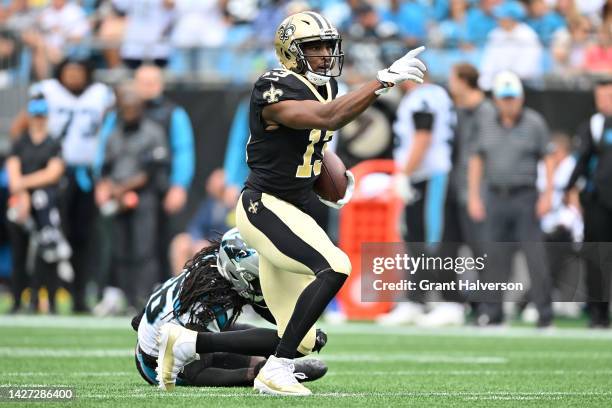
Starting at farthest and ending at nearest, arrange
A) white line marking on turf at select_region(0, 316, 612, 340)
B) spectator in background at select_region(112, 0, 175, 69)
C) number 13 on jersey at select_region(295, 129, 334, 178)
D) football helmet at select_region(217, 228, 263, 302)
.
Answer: spectator in background at select_region(112, 0, 175, 69) → white line marking on turf at select_region(0, 316, 612, 340) → football helmet at select_region(217, 228, 263, 302) → number 13 on jersey at select_region(295, 129, 334, 178)

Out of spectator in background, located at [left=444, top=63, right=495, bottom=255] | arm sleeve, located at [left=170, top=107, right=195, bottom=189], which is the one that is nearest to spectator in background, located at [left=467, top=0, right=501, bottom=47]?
spectator in background, located at [left=444, top=63, right=495, bottom=255]

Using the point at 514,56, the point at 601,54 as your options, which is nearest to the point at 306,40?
the point at 514,56

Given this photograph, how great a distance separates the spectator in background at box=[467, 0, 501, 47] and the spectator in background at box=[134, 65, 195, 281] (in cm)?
351

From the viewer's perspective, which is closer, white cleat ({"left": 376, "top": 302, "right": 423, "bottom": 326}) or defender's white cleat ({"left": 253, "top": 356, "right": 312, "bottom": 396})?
defender's white cleat ({"left": 253, "top": 356, "right": 312, "bottom": 396})

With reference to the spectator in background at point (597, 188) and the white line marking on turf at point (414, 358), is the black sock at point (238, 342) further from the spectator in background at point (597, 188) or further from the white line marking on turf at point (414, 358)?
the spectator in background at point (597, 188)

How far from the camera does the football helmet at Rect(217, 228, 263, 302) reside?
6.56 metres

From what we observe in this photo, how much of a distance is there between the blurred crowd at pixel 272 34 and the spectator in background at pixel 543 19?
0.04 ft

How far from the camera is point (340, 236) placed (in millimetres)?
13023

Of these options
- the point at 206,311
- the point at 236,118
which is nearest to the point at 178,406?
the point at 206,311

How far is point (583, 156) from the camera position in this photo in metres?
12.1

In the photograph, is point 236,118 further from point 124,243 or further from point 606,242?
point 606,242

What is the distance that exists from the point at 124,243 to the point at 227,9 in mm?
4186

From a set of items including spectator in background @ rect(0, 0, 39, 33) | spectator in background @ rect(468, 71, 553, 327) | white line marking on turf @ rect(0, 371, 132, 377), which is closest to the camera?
white line marking on turf @ rect(0, 371, 132, 377)

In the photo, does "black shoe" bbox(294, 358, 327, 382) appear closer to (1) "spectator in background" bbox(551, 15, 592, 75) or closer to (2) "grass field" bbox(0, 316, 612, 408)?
(2) "grass field" bbox(0, 316, 612, 408)
